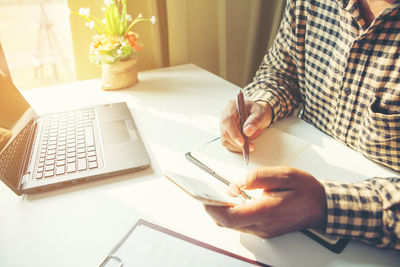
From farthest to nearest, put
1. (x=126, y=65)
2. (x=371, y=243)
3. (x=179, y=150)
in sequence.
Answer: (x=126, y=65) → (x=179, y=150) → (x=371, y=243)

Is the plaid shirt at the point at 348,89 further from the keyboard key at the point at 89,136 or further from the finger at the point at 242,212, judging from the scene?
the keyboard key at the point at 89,136

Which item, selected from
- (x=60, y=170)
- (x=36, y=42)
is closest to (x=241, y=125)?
(x=60, y=170)

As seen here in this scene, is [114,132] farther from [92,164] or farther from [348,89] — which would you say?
[348,89]

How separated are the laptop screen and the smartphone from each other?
33 centimetres

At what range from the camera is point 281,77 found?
0.89 meters

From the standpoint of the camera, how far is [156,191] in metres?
0.55

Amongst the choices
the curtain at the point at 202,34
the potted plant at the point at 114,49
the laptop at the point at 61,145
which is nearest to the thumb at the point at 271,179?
the laptop at the point at 61,145

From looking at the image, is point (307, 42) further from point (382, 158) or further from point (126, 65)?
point (126, 65)

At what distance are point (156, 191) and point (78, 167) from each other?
19 cm

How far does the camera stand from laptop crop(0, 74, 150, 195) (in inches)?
21.7

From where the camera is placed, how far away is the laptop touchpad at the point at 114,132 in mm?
671

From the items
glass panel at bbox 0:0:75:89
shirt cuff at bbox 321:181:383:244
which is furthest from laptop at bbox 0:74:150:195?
glass panel at bbox 0:0:75:89

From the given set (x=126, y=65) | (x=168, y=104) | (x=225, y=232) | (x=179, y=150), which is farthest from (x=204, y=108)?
(x=225, y=232)

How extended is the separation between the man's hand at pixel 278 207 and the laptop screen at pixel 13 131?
0.41 meters
